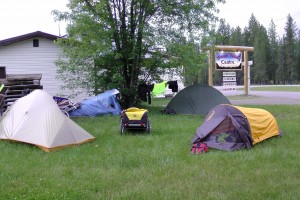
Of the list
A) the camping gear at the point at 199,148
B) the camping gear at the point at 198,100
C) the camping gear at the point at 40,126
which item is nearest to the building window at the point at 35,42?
the camping gear at the point at 198,100

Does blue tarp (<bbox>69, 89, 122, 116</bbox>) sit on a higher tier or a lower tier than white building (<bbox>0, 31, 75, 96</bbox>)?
lower

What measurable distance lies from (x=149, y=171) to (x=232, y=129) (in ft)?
8.55

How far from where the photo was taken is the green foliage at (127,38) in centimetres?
1545

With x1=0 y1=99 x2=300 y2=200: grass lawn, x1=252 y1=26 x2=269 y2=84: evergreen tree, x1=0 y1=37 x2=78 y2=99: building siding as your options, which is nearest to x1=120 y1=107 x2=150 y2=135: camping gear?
x1=0 y1=99 x2=300 y2=200: grass lawn

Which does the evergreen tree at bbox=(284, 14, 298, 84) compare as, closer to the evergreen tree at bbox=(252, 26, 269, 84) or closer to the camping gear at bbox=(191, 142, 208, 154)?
the evergreen tree at bbox=(252, 26, 269, 84)

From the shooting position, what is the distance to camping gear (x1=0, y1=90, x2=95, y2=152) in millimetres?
8164

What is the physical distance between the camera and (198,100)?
14820 millimetres

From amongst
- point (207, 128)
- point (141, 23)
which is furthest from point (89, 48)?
point (207, 128)

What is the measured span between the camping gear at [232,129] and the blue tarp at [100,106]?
722 cm

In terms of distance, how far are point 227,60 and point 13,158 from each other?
18.9 meters

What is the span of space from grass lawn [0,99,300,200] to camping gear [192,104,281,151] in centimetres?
23

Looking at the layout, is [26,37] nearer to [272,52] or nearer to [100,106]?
[100,106]

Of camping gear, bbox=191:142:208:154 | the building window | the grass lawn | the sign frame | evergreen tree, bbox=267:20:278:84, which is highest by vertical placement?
evergreen tree, bbox=267:20:278:84

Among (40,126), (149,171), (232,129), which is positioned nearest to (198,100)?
(232,129)
